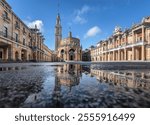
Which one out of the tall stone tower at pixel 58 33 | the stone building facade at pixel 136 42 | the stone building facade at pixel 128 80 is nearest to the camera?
the stone building facade at pixel 128 80

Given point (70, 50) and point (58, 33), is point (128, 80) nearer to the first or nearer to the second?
point (70, 50)

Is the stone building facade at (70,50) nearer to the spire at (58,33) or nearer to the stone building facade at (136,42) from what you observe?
the spire at (58,33)

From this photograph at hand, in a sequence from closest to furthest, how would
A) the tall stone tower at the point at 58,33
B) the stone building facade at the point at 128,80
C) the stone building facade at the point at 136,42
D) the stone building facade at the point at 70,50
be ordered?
1. the stone building facade at the point at 128,80
2. the stone building facade at the point at 136,42
3. the stone building facade at the point at 70,50
4. the tall stone tower at the point at 58,33

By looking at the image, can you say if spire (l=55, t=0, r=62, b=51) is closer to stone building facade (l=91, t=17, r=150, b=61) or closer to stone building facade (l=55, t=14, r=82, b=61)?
stone building facade (l=55, t=14, r=82, b=61)

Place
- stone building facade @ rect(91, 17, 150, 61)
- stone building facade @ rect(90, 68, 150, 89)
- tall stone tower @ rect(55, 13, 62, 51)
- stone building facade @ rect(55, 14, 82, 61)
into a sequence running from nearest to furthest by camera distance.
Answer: stone building facade @ rect(90, 68, 150, 89)
stone building facade @ rect(91, 17, 150, 61)
stone building facade @ rect(55, 14, 82, 61)
tall stone tower @ rect(55, 13, 62, 51)

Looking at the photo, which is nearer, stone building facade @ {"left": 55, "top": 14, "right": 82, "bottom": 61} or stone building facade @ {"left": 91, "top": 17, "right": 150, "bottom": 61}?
stone building facade @ {"left": 91, "top": 17, "right": 150, "bottom": 61}

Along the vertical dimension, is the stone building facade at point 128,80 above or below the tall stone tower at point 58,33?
below

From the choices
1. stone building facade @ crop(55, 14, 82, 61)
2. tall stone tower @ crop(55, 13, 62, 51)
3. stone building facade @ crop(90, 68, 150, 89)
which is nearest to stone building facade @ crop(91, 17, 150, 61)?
stone building facade @ crop(90, 68, 150, 89)

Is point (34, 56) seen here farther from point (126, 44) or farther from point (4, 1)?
point (126, 44)

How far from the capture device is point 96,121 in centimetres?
177

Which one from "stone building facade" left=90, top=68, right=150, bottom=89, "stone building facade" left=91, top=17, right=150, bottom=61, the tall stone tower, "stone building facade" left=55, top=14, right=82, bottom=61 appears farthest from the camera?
the tall stone tower

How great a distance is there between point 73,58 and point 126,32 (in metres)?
43.2

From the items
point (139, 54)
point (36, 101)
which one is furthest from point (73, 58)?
point (36, 101)

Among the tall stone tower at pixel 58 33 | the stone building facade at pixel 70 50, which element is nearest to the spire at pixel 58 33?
the tall stone tower at pixel 58 33
